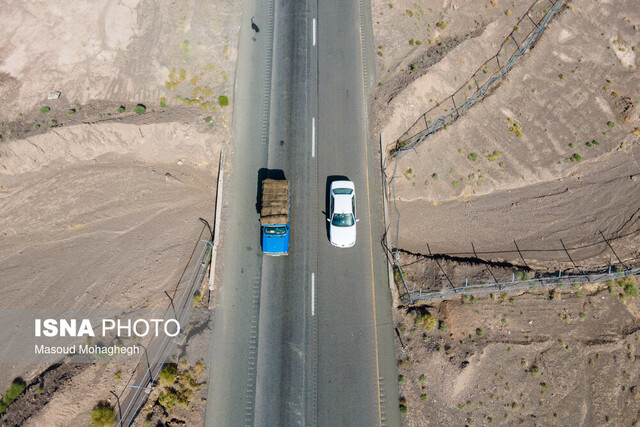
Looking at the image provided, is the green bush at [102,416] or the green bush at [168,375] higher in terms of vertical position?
the green bush at [168,375]

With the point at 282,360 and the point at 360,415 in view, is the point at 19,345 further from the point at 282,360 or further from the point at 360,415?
the point at 360,415

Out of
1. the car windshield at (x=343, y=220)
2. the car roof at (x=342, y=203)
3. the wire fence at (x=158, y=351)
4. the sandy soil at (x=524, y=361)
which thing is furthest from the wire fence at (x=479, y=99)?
the wire fence at (x=158, y=351)

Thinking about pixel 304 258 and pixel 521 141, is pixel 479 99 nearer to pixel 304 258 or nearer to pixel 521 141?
pixel 521 141

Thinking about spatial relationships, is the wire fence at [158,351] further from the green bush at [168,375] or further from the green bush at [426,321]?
the green bush at [426,321]

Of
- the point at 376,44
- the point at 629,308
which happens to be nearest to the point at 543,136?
the point at 629,308

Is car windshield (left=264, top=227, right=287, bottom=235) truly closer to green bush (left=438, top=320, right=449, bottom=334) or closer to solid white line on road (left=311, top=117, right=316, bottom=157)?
solid white line on road (left=311, top=117, right=316, bottom=157)

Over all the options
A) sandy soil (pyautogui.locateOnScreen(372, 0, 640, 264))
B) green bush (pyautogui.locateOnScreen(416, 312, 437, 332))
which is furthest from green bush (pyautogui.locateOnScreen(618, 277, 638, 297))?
green bush (pyautogui.locateOnScreen(416, 312, 437, 332))
